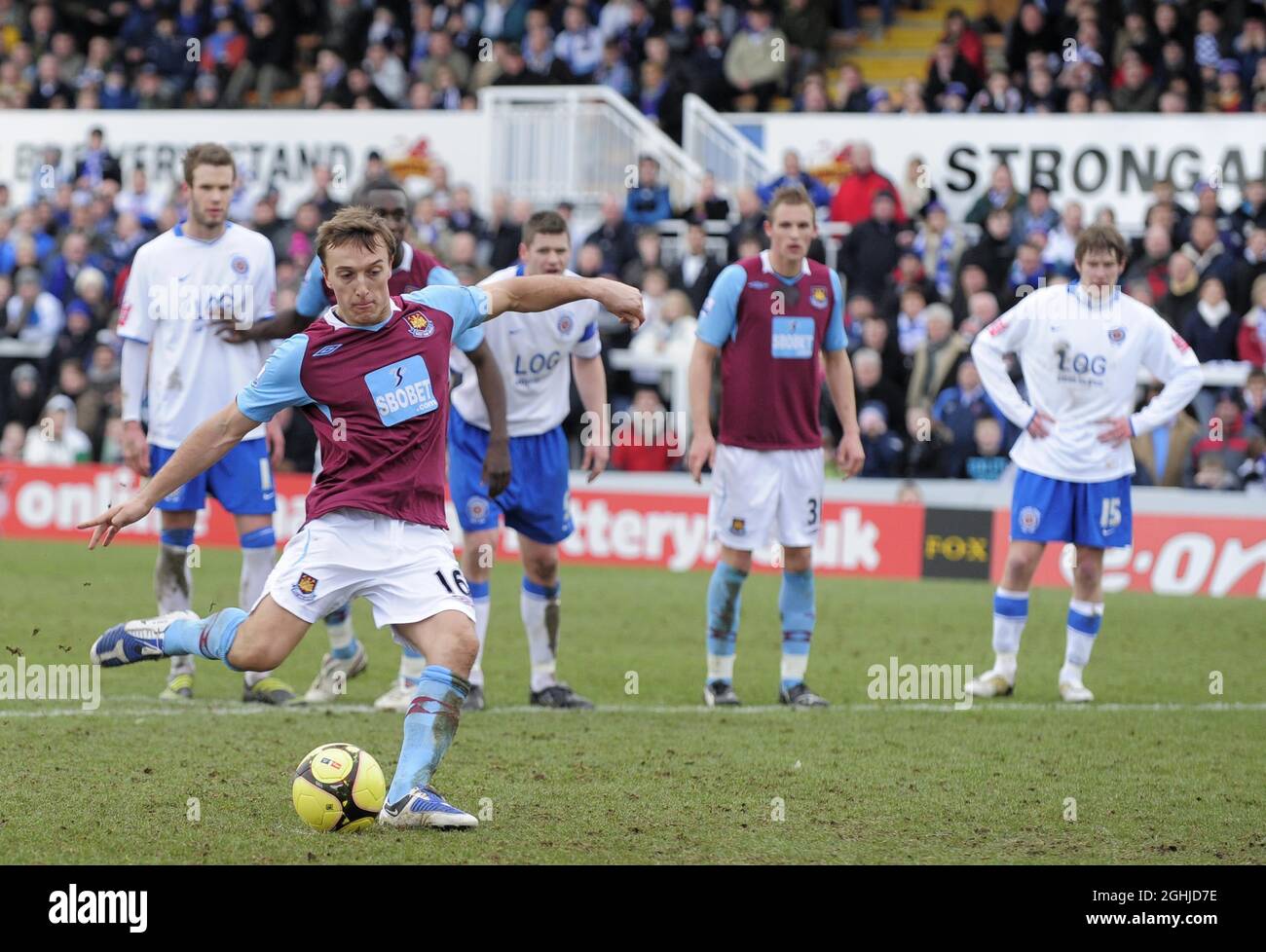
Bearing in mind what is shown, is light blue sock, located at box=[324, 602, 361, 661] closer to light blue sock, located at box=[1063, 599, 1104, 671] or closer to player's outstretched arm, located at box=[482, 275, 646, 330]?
player's outstretched arm, located at box=[482, 275, 646, 330]

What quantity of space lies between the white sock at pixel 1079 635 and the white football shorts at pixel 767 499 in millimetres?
1563

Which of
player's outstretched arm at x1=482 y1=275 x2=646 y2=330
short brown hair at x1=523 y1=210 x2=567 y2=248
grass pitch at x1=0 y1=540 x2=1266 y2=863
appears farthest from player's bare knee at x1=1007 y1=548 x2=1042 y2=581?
player's outstretched arm at x1=482 y1=275 x2=646 y2=330

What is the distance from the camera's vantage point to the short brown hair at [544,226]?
9.16 meters

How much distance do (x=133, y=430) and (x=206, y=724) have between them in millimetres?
1716

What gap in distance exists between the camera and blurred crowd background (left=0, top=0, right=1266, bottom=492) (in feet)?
56.2

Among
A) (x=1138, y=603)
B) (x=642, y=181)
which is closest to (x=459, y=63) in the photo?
(x=642, y=181)

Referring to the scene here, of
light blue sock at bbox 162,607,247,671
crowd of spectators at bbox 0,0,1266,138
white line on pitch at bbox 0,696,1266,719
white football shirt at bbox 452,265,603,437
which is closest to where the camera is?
light blue sock at bbox 162,607,247,671

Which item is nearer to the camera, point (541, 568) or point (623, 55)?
point (541, 568)

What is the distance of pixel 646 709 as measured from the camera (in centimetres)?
949

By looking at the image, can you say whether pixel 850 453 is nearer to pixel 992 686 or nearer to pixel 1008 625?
pixel 1008 625

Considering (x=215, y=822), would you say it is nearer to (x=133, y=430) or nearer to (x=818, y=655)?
(x=133, y=430)

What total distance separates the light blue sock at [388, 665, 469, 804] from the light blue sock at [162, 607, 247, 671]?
0.72 m

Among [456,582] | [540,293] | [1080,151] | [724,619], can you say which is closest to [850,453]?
[724,619]

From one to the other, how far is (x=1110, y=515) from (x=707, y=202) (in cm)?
1085
